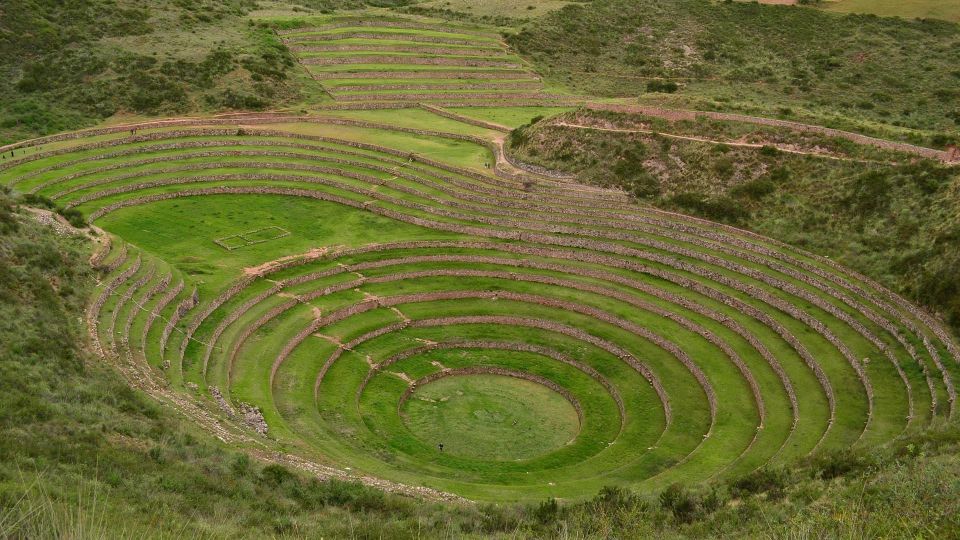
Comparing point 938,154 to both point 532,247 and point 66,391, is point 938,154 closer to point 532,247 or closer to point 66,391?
point 532,247

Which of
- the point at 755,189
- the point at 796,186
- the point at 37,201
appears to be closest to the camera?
the point at 37,201

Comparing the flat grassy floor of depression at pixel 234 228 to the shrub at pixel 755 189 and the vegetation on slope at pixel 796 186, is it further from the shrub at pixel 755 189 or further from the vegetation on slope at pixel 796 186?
the shrub at pixel 755 189

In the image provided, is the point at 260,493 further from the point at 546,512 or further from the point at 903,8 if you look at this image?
the point at 903,8

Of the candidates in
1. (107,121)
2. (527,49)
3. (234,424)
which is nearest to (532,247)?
(234,424)

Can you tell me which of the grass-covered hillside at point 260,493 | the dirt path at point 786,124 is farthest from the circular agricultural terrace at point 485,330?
the dirt path at point 786,124

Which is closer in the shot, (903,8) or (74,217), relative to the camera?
(74,217)

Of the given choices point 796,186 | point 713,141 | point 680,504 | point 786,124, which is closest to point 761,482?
point 680,504

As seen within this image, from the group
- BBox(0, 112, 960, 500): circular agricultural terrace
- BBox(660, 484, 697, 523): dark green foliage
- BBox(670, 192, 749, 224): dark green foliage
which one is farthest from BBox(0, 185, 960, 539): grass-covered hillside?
BBox(670, 192, 749, 224): dark green foliage
